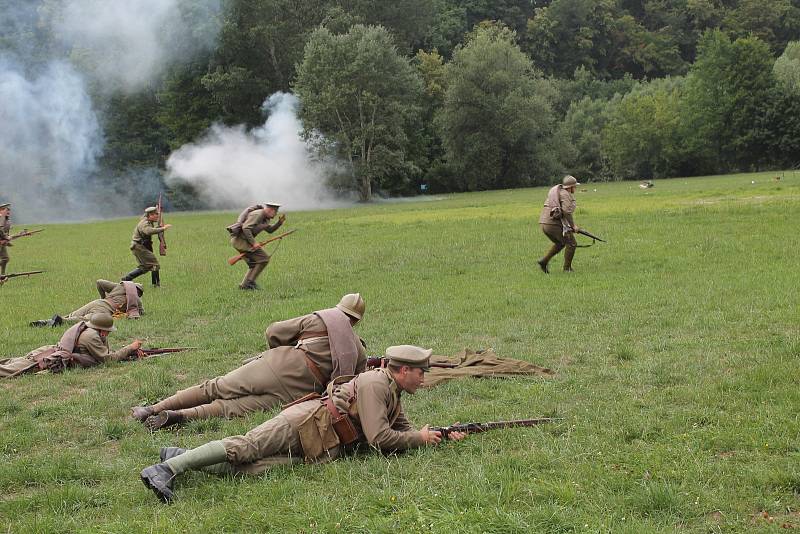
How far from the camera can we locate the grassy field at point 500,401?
5.71 metres

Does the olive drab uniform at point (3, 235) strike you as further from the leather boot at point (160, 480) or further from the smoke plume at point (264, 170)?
the smoke plume at point (264, 170)

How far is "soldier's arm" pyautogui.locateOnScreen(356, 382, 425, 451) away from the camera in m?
6.76

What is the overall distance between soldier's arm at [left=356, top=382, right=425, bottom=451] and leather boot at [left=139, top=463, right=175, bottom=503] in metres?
1.63

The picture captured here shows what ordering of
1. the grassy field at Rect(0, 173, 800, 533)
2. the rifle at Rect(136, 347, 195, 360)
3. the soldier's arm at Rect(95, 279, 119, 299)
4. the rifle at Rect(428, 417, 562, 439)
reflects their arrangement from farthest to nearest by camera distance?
the soldier's arm at Rect(95, 279, 119, 299)
the rifle at Rect(136, 347, 195, 360)
the rifle at Rect(428, 417, 562, 439)
the grassy field at Rect(0, 173, 800, 533)

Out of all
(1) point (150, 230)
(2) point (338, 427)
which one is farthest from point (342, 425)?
(1) point (150, 230)

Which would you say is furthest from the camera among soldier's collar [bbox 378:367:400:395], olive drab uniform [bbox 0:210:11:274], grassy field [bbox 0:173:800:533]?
olive drab uniform [bbox 0:210:11:274]

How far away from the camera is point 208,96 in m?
66.3

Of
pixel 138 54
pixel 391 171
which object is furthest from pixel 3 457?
pixel 138 54

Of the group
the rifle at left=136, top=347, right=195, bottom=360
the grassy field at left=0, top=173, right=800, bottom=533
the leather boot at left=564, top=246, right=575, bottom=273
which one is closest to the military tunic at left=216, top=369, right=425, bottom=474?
the grassy field at left=0, top=173, right=800, bottom=533

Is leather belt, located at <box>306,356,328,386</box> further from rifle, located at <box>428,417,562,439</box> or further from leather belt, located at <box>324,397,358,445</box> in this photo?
rifle, located at <box>428,417,562,439</box>

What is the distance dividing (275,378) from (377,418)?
1850 mm

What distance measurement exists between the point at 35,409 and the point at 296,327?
11.1ft

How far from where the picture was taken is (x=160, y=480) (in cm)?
612

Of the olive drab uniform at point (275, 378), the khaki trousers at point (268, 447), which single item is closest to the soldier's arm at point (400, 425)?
the khaki trousers at point (268, 447)
